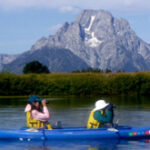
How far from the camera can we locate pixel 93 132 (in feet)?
72.4

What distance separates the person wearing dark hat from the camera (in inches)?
852

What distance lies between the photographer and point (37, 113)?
2172 cm

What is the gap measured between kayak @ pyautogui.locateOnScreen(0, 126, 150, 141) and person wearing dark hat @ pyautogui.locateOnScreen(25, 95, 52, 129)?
1.52 feet

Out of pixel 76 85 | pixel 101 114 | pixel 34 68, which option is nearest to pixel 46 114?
pixel 101 114

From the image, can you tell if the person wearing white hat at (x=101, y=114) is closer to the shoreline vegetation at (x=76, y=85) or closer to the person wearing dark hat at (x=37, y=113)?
the person wearing dark hat at (x=37, y=113)

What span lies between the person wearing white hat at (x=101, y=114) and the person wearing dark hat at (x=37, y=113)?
6.96 feet

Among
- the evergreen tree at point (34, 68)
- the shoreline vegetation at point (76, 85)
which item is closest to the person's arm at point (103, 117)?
the shoreline vegetation at point (76, 85)

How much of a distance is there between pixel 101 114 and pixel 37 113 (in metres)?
3.04

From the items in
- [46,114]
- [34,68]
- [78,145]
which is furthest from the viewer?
[34,68]

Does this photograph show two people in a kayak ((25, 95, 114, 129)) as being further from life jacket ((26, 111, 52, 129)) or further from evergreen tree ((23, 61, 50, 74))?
evergreen tree ((23, 61, 50, 74))

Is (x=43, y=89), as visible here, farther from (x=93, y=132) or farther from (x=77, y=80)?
(x=93, y=132)

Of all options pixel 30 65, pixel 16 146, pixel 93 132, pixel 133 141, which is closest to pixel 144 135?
pixel 133 141

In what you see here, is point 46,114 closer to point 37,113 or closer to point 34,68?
point 37,113

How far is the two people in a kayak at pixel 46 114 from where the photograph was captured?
21.7 m
